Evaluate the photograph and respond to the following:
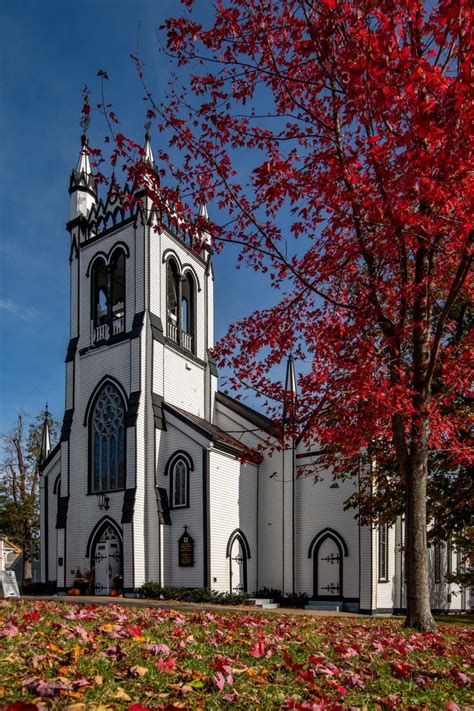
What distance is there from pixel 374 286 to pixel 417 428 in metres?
2.52

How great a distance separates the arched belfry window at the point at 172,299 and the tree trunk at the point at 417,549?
770 inches

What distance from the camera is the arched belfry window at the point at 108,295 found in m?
28.7

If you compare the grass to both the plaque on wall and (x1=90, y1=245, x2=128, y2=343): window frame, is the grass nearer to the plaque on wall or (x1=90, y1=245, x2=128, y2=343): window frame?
the plaque on wall

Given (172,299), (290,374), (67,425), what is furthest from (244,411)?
(67,425)

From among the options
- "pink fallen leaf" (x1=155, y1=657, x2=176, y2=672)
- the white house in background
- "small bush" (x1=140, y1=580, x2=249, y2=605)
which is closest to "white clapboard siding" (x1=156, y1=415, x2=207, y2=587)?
the white house in background

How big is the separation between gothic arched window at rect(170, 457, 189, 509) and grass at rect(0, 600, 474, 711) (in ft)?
62.1

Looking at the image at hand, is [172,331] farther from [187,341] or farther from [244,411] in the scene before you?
[244,411]

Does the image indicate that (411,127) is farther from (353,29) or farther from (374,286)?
(374,286)

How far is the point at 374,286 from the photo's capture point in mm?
9922

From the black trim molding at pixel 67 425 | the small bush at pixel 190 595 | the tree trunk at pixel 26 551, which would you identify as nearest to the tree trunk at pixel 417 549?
the small bush at pixel 190 595

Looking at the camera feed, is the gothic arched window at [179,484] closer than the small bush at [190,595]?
No

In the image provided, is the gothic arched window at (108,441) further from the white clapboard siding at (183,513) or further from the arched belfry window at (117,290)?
the arched belfry window at (117,290)

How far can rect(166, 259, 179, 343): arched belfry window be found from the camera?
94.2 ft

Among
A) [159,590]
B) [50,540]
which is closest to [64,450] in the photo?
[50,540]
